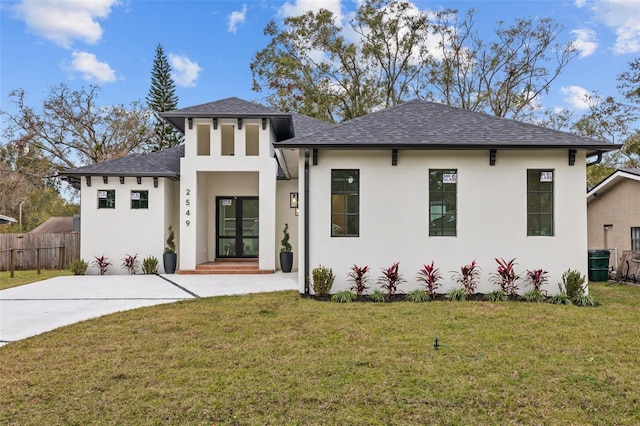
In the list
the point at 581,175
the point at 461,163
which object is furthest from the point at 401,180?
the point at 581,175

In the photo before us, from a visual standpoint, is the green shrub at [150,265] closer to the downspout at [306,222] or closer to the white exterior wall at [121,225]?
the white exterior wall at [121,225]

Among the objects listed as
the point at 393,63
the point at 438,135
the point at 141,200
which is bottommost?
the point at 141,200

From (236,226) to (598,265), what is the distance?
36.1 ft

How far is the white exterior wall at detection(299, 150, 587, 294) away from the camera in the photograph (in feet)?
26.1

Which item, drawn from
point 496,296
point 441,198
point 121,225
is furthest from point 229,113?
point 496,296

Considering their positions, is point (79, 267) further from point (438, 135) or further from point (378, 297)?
point (438, 135)

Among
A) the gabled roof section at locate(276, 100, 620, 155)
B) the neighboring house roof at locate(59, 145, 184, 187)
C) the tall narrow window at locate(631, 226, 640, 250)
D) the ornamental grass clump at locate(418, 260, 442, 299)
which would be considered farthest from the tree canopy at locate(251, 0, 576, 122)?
the ornamental grass clump at locate(418, 260, 442, 299)

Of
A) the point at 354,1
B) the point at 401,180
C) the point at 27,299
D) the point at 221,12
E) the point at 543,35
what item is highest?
the point at 354,1

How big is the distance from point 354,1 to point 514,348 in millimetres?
23575

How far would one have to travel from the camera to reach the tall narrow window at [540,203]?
7.95 meters

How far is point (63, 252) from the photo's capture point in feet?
46.4

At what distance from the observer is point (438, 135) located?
26.5ft

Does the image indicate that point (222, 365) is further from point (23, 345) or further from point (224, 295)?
point (224, 295)

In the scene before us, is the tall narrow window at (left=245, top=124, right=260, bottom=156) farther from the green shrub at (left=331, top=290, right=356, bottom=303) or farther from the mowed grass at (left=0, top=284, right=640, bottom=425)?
the mowed grass at (left=0, top=284, right=640, bottom=425)
